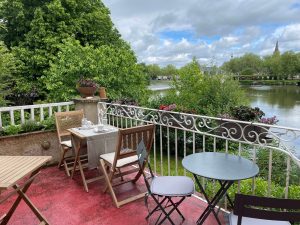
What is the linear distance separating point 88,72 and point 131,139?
22.2 feet

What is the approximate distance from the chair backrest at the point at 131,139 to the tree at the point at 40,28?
8.98 metres

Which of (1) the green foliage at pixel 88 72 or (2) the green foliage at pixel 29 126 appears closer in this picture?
A: (2) the green foliage at pixel 29 126

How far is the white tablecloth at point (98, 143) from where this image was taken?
139 inches

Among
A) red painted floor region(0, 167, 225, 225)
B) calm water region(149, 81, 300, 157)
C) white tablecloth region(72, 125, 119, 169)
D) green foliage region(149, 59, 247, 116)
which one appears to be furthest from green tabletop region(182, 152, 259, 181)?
green foliage region(149, 59, 247, 116)

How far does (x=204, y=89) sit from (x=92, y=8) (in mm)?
8811

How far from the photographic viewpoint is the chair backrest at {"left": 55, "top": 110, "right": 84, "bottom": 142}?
171 inches

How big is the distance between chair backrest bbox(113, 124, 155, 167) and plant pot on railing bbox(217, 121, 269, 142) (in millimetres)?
1011

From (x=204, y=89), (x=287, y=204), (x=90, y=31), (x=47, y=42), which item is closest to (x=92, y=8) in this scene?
(x=90, y=31)

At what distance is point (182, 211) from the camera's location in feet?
9.41

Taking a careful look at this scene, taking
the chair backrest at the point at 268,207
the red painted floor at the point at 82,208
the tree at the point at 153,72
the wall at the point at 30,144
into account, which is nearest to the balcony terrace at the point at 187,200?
the red painted floor at the point at 82,208

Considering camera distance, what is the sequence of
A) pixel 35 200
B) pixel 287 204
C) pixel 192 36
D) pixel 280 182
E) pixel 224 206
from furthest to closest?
pixel 192 36
pixel 280 182
pixel 35 200
pixel 224 206
pixel 287 204

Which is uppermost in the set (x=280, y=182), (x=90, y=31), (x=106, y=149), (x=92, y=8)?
(x=92, y=8)

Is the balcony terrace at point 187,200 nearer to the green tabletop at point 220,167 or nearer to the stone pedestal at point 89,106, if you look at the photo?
the green tabletop at point 220,167

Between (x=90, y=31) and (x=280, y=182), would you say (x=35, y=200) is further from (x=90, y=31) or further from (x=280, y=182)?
(x=90, y=31)
